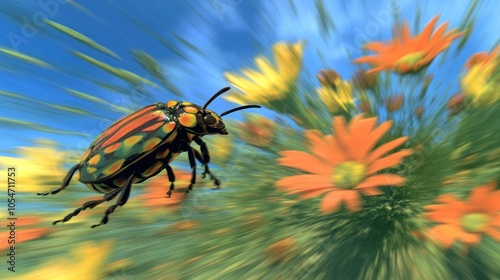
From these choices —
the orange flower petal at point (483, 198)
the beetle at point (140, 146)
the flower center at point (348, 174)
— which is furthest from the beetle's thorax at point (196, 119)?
the orange flower petal at point (483, 198)

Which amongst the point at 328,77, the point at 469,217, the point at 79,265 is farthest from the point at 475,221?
the point at 79,265

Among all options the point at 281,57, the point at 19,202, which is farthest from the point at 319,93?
the point at 19,202

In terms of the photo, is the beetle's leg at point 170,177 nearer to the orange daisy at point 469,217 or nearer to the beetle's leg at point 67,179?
the beetle's leg at point 67,179

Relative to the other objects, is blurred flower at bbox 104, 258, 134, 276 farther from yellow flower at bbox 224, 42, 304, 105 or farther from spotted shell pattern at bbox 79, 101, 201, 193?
yellow flower at bbox 224, 42, 304, 105

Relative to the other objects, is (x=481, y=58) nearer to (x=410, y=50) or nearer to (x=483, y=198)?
(x=410, y=50)

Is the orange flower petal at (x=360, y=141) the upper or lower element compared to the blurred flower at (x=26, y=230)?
upper

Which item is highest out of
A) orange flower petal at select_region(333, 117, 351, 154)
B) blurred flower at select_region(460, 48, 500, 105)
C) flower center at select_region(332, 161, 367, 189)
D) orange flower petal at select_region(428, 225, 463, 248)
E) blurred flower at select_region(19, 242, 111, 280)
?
blurred flower at select_region(460, 48, 500, 105)

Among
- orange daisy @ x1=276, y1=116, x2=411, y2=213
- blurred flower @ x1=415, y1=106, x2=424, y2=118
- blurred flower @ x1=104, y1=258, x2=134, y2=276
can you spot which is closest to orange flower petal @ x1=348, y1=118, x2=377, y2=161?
orange daisy @ x1=276, y1=116, x2=411, y2=213

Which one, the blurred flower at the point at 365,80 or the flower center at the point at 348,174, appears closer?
the flower center at the point at 348,174
